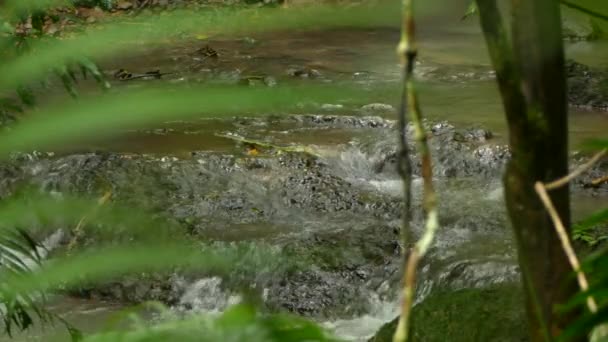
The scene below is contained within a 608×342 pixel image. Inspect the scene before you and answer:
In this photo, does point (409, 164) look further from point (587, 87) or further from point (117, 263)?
point (587, 87)

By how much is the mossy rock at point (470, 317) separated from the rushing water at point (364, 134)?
2.53ft

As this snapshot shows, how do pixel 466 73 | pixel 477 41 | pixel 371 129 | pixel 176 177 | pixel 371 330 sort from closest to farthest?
pixel 371 330
pixel 176 177
pixel 371 129
pixel 466 73
pixel 477 41

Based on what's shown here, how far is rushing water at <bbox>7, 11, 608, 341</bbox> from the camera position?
4727 mm

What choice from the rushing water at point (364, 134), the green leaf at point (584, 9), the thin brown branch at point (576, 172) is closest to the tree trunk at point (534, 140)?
the green leaf at point (584, 9)

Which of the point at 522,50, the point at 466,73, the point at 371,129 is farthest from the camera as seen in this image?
the point at 466,73

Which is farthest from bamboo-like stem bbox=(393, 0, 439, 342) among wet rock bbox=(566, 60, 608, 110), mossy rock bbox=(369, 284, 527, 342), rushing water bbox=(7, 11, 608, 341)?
wet rock bbox=(566, 60, 608, 110)

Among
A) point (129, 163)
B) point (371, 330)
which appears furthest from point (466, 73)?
point (371, 330)

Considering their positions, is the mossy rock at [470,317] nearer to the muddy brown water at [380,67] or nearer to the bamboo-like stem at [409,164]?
the muddy brown water at [380,67]

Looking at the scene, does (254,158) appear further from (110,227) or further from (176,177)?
(110,227)

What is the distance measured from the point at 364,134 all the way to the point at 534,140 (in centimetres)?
546

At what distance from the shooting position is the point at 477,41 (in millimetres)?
9727

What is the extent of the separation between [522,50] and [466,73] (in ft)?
23.5

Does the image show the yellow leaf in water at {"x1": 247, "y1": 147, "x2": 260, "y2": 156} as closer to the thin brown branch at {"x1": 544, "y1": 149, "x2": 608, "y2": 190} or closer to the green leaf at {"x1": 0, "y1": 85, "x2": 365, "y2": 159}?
the thin brown branch at {"x1": 544, "y1": 149, "x2": 608, "y2": 190}

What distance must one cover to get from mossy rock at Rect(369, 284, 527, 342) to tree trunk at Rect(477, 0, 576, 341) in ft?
6.88
